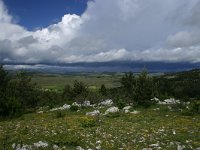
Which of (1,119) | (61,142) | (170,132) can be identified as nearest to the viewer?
(61,142)

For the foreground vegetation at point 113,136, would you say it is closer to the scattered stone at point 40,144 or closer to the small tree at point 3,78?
the scattered stone at point 40,144

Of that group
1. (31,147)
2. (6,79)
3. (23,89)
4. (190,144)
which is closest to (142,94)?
(190,144)

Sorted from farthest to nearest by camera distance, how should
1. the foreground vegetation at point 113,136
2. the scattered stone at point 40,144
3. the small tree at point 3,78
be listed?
the small tree at point 3,78 < the foreground vegetation at point 113,136 < the scattered stone at point 40,144

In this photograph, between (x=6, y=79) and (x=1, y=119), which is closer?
(x=1, y=119)

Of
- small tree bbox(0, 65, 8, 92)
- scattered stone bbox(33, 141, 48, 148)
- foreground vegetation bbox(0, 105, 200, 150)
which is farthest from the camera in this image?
small tree bbox(0, 65, 8, 92)

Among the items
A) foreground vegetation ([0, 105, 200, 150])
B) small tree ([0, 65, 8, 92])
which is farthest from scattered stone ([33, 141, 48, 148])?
small tree ([0, 65, 8, 92])

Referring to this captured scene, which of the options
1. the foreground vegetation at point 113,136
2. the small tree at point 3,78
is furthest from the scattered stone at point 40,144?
the small tree at point 3,78

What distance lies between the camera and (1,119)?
129 feet

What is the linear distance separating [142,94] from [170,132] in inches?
778

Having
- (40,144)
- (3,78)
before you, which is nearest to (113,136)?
(40,144)

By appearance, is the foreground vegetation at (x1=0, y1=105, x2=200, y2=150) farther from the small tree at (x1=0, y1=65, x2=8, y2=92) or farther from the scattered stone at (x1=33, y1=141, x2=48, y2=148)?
the small tree at (x1=0, y1=65, x2=8, y2=92)

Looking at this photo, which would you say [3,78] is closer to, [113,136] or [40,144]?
[113,136]

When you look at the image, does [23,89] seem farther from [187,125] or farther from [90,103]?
[187,125]

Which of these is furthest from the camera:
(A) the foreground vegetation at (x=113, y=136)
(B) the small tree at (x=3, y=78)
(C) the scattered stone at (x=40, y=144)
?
(B) the small tree at (x=3, y=78)
